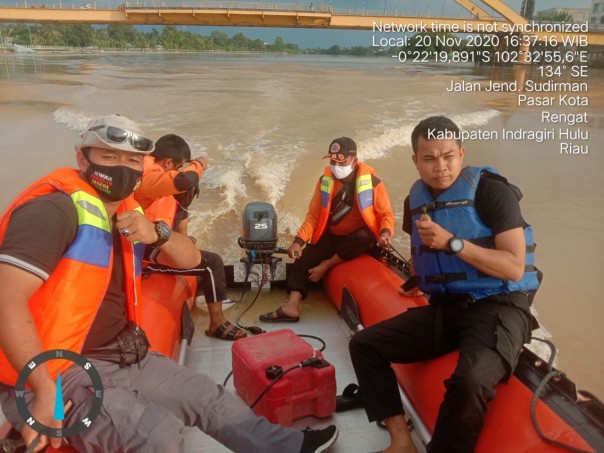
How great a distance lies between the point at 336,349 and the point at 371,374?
860 millimetres

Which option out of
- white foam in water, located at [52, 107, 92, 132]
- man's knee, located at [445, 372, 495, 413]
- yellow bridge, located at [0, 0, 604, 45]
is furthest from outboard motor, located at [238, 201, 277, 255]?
yellow bridge, located at [0, 0, 604, 45]

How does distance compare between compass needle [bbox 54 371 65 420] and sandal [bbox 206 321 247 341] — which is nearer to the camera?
compass needle [bbox 54 371 65 420]

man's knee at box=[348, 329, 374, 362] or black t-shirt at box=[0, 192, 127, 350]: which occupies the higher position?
black t-shirt at box=[0, 192, 127, 350]

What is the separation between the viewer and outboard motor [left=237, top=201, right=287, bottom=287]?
3.55 meters

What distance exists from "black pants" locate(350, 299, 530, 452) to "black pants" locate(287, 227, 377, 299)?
1259 mm

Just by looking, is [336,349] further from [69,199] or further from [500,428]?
[69,199]

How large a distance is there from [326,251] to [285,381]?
147 centimetres

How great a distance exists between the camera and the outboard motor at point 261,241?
355 cm

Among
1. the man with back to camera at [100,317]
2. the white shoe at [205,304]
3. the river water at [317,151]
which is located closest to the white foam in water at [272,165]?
the river water at [317,151]

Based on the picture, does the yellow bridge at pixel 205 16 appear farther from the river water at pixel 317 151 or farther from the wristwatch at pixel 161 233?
the wristwatch at pixel 161 233

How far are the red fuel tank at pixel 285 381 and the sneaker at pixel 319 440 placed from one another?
0.79ft

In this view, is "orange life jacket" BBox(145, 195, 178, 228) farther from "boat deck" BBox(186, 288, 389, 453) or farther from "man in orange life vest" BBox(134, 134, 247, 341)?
"boat deck" BBox(186, 288, 389, 453)

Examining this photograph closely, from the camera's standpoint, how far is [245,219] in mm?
3586

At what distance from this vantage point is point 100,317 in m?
1.66
